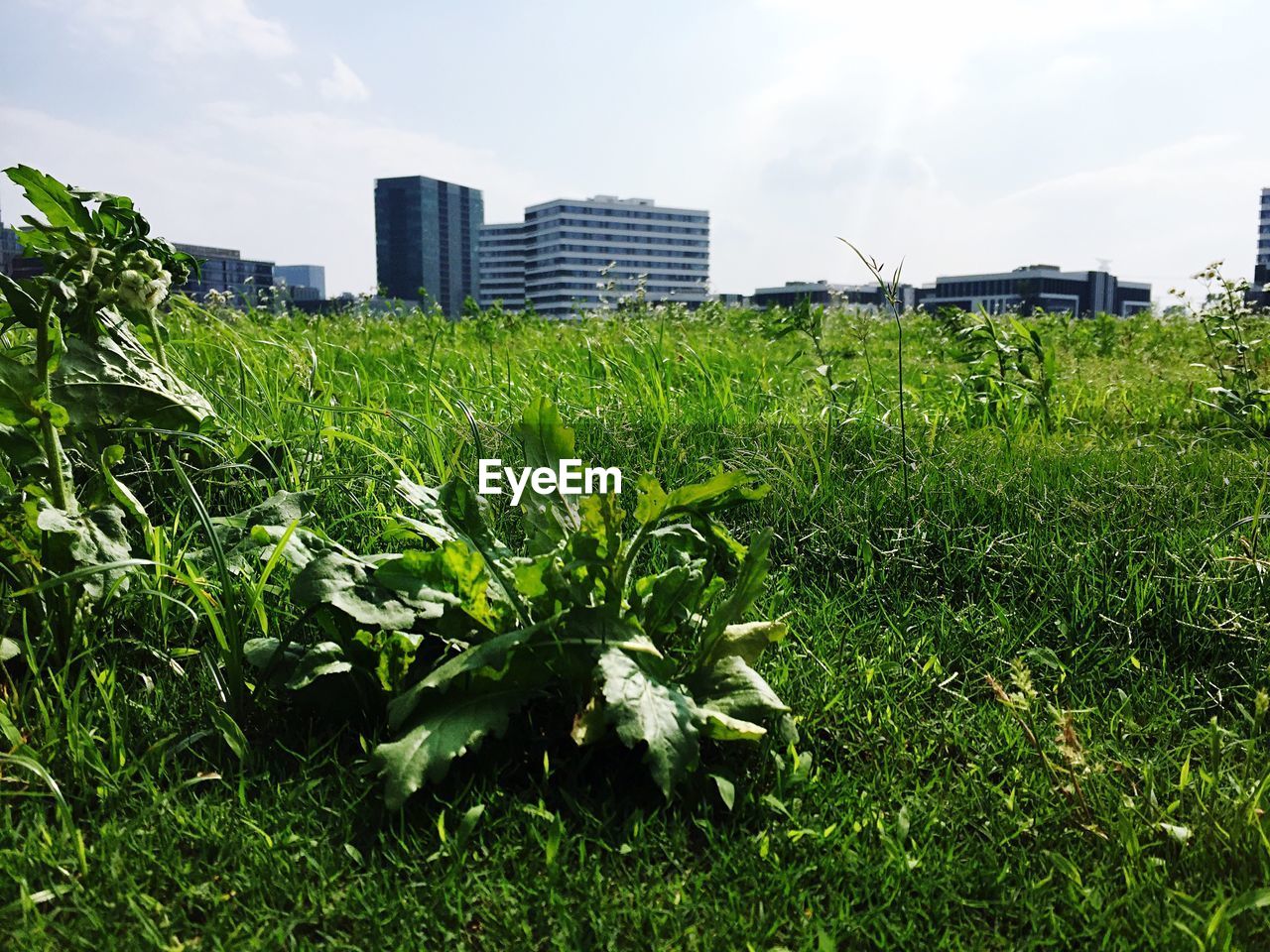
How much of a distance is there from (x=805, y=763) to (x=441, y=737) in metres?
0.66

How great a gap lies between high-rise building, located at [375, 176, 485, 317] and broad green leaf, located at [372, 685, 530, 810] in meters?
144

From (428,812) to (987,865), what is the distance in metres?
0.94

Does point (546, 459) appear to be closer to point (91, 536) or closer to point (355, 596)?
point (355, 596)

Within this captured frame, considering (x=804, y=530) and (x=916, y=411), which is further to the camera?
(x=916, y=411)

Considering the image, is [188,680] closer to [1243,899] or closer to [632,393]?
[1243,899]

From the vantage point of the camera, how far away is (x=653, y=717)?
160 centimetres

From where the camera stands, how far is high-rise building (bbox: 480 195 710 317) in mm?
124250

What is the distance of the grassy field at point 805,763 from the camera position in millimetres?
1443

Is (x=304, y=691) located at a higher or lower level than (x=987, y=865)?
higher

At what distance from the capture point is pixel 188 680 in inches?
78.6

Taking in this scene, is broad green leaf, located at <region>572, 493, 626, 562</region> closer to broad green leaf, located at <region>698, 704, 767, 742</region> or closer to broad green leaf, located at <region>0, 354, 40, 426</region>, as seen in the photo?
broad green leaf, located at <region>698, 704, 767, 742</region>

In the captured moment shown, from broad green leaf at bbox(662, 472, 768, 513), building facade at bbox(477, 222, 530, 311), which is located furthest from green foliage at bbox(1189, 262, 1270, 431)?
building facade at bbox(477, 222, 530, 311)

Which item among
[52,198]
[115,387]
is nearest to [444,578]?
[115,387]

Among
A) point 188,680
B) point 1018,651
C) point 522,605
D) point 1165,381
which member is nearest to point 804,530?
point 1018,651
